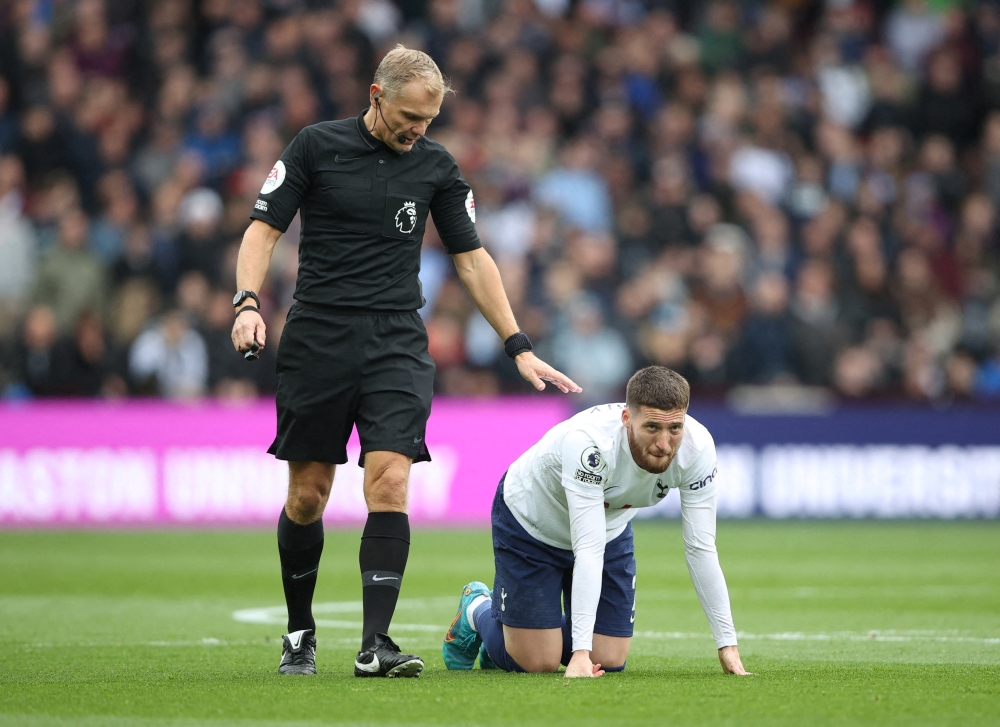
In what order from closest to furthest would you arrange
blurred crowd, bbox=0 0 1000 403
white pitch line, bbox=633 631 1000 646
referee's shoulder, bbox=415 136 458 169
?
referee's shoulder, bbox=415 136 458 169 < white pitch line, bbox=633 631 1000 646 < blurred crowd, bbox=0 0 1000 403

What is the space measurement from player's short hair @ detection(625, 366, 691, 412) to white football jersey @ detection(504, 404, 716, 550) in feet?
0.96

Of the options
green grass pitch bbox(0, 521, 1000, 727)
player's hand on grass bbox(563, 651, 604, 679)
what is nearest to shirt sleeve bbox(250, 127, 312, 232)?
green grass pitch bbox(0, 521, 1000, 727)

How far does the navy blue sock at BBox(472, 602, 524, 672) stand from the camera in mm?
6934

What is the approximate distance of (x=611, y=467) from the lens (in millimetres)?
6246

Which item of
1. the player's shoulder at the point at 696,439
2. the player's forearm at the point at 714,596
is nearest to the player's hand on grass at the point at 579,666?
the player's forearm at the point at 714,596

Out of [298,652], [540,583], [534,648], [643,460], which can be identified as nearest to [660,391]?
[643,460]

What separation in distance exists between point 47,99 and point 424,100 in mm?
13056

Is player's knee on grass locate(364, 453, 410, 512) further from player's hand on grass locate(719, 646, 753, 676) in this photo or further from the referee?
player's hand on grass locate(719, 646, 753, 676)

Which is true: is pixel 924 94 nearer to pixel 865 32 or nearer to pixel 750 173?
pixel 865 32

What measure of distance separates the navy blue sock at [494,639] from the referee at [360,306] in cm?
86

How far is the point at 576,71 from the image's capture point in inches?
757

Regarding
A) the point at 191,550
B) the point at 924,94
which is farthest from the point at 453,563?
the point at 924,94

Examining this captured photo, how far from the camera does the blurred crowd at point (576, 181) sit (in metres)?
16.3

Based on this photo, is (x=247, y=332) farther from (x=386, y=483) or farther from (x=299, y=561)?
(x=299, y=561)
